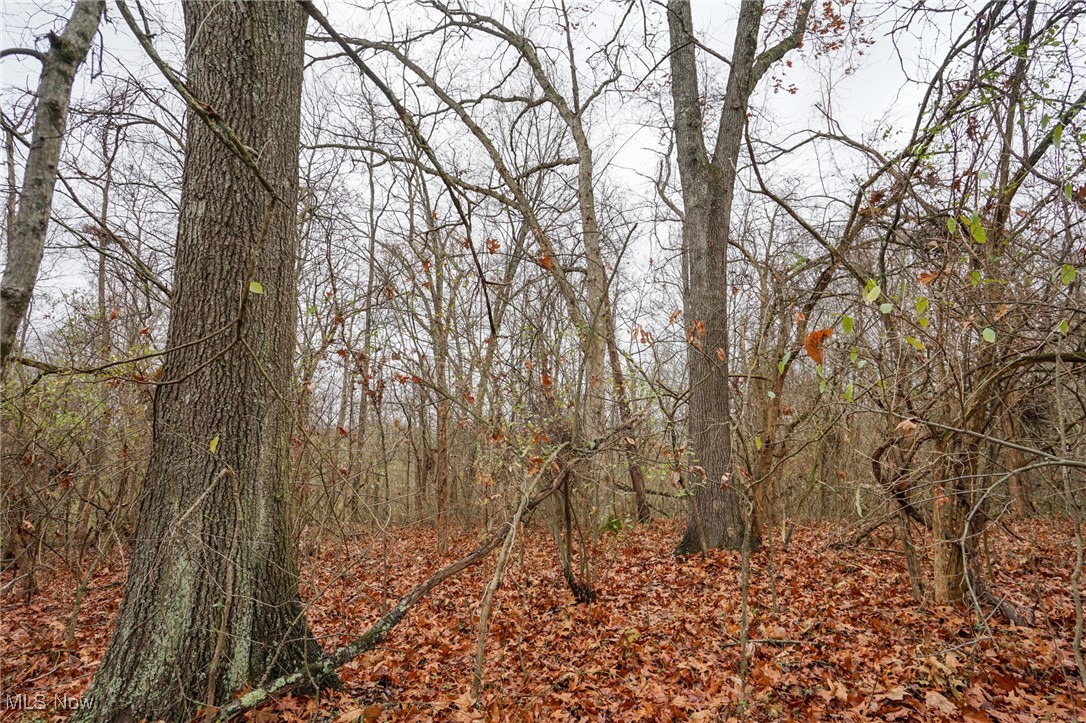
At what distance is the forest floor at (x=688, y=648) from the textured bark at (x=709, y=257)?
0.58 metres

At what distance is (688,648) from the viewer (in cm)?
415

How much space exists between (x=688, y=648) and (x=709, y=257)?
4.48 meters

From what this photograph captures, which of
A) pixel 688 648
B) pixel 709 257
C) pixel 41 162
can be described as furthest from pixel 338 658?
pixel 709 257

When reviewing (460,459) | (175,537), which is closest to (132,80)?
(175,537)

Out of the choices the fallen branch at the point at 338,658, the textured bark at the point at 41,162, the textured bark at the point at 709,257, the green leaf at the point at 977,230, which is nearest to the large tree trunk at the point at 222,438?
the fallen branch at the point at 338,658

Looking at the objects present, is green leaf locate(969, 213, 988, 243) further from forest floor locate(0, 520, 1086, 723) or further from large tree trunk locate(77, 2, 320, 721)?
large tree trunk locate(77, 2, 320, 721)

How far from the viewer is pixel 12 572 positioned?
23.9 feet

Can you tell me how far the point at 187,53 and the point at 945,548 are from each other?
612cm

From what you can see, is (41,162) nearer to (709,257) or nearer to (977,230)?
(977,230)

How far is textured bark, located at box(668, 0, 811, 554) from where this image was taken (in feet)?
21.3

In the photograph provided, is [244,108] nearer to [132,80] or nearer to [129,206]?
[132,80]

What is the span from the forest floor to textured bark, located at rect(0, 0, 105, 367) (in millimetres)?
2021

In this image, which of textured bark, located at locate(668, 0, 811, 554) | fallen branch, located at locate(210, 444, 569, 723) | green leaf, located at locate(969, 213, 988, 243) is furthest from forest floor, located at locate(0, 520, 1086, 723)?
green leaf, located at locate(969, 213, 988, 243)

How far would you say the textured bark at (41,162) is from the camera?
1.50 metres
